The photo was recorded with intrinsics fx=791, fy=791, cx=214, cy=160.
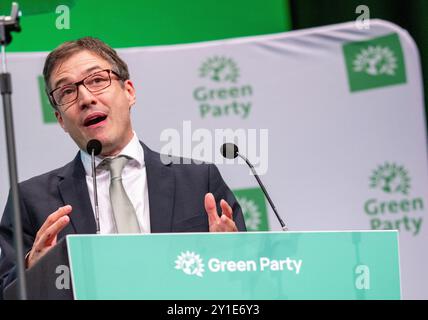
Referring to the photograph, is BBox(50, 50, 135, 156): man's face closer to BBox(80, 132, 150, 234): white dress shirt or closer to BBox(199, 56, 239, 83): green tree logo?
BBox(80, 132, 150, 234): white dress shirt

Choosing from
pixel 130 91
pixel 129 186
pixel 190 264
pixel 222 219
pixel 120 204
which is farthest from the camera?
pixel 130 91

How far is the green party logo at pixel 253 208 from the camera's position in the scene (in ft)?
9.86

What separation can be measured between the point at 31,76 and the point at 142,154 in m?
0.71

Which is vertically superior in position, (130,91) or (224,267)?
(130,91)

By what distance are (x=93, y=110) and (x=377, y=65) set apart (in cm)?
119

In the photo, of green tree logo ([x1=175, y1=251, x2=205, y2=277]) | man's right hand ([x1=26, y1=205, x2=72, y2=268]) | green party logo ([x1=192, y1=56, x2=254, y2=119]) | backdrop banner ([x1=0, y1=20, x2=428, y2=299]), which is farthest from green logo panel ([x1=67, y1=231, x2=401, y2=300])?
green party logo ([x1=192, y1=56, x2=254, y2=119])

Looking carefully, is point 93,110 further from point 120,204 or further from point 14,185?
point 14,185

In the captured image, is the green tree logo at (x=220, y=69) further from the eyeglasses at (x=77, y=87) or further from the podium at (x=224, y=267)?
the podium at (x=224, y=267)

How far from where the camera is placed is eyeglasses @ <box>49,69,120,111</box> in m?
2.54

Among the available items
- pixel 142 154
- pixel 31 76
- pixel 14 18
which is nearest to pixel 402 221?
pixel 142 154

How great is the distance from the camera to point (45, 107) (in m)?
3.03

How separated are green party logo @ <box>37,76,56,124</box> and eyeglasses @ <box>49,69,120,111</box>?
1.41ft
